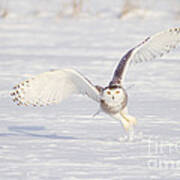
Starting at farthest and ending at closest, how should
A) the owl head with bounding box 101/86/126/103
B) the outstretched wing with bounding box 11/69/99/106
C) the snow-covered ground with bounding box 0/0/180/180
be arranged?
the outstretched wing with bounding box 11/69/99/106
the owl head with bounding box 101/86/126/103
the snow-covered ground with bounding box 0/0/180/180

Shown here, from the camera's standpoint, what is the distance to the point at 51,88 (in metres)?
6.12

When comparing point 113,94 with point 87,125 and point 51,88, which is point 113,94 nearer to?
point 51,88

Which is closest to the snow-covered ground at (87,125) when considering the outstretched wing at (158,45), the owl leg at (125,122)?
the owl leg at (125,122)

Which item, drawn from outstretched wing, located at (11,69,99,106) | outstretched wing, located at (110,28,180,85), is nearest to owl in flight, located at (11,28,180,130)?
outstretched wing, located at (11,69,99,106)

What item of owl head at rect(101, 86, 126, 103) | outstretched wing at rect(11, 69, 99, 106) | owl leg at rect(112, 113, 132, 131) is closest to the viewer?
owl head at rect(101, 86, 126, 103)

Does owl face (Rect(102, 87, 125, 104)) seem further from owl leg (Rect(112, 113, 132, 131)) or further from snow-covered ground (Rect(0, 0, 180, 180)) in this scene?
snow-covered ground (Rect(0, 0, 180, 180))

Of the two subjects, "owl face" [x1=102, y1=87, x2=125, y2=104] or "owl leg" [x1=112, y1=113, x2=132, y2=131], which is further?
"owl leg" [x1=112, y1=113, x2=132, y2=131]

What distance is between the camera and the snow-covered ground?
16.8ft

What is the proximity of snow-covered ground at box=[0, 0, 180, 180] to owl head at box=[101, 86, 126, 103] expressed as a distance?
443 millimetres

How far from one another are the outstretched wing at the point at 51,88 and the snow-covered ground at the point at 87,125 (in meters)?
0.42

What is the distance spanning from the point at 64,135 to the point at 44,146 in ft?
2.13

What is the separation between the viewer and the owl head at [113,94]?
18.9 feet

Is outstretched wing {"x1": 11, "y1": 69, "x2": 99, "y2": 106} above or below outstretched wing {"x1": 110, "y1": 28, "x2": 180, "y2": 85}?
below

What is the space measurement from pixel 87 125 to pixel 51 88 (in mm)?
1167
